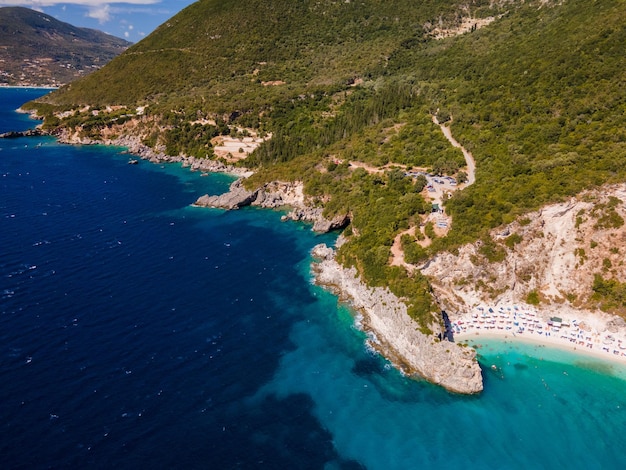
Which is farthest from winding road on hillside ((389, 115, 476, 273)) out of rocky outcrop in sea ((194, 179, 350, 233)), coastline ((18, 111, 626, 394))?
rocky outcrop in sea ((194, 179, 350, 233))

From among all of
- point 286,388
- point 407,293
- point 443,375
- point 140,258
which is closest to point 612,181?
point 407,293

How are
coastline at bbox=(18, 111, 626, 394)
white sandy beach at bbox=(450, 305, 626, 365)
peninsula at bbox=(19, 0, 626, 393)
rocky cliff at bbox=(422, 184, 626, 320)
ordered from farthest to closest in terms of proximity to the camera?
peninsula at bbox=(19, 0, 626, 393)
rocky cliff at bbox=(422, 184, 626, 320)
white sandy beach at bbox=(450, 305, 626, 365)
coastline at bbox=(18, 111, 626, 394)

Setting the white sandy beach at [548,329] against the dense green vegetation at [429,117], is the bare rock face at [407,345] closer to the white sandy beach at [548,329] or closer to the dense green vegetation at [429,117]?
the dense green vegetation at [429,117]

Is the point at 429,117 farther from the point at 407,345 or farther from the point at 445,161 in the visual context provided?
the point at 407,345

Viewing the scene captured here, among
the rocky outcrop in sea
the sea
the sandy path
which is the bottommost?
the sea

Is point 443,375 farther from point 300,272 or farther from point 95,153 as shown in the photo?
point 95,153

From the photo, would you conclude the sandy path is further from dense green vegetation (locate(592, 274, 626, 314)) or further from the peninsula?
dense green vegetation (locate(592, 274, 626, 314))

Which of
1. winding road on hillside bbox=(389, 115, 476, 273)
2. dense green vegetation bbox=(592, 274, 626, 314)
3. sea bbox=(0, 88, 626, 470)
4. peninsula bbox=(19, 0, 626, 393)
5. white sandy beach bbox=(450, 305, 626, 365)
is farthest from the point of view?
winding road on hillside bbox=(389, 115, 476, 273)
